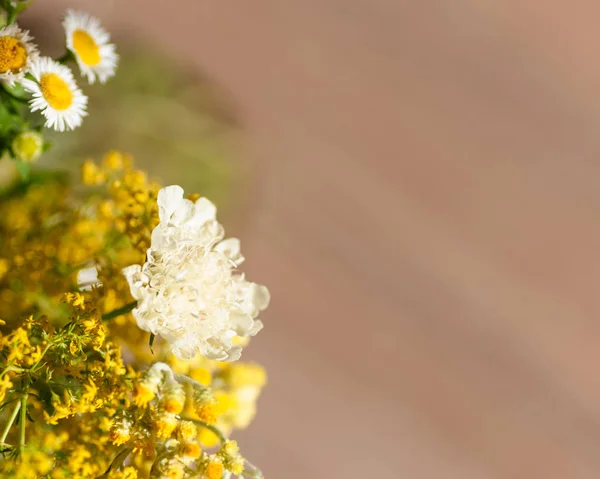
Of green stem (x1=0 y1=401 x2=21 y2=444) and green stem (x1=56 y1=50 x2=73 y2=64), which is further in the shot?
green stem (x1=56 y1=50 x2=73 y2=64)

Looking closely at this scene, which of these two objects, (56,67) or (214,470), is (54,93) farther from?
(214,470)

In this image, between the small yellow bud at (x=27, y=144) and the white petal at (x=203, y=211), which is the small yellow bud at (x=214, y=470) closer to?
the white petal at (x=203, y=211)

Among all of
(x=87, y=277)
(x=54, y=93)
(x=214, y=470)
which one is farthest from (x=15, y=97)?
(x=214, y=470)

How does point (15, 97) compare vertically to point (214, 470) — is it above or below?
above

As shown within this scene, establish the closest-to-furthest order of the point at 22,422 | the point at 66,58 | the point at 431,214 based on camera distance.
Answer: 1. the point at 22,422
2. the point at 66,58
3. the point at 431,214

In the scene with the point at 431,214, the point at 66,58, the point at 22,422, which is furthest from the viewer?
the point at 431,214

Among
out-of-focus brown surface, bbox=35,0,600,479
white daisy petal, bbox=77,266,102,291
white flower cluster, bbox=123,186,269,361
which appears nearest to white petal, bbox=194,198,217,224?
white flower cluster, bbox=123,186,269,361

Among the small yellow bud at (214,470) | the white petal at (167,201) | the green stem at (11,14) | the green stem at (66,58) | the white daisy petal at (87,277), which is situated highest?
the green stem at (66,58)

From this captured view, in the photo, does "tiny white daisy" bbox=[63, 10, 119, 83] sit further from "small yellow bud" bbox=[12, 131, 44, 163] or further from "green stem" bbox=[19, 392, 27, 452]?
"green stem" bbox=[19, 392, 27, 452]

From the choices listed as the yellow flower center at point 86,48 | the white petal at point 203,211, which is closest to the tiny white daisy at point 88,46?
the yellow flower center at point 86,48
